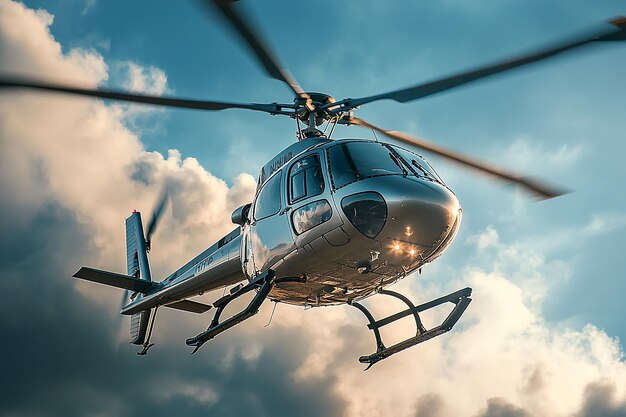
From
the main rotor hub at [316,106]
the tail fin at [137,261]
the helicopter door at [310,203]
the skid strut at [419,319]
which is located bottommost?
the skid strut at [419,319]

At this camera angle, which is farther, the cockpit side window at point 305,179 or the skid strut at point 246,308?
the skid strut at point 246,308

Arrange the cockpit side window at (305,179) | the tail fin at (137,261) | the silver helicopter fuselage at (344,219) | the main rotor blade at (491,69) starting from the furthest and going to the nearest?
the tail fin at (137,261) → the cockpit side window at (305,179) → the silver helicopter fuselage at (344,219) → the main rotor blade at (491,69)

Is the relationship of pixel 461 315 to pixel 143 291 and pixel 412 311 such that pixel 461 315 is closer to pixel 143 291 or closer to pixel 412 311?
pixel 412 311

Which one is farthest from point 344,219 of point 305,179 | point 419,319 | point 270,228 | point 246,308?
point 419,319

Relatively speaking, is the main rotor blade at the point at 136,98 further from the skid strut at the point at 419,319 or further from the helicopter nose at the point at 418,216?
the skid strut at the point at 419,319

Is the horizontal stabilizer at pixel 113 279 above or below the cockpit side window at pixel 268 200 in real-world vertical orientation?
above

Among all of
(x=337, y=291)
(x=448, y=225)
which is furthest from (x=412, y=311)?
(x=448, y=225)

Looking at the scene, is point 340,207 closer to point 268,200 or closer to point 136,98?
point 268,200

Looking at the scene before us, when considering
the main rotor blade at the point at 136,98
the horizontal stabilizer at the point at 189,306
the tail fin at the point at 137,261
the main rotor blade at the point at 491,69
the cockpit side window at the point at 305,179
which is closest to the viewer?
the main rotor blade at the point at 491,69

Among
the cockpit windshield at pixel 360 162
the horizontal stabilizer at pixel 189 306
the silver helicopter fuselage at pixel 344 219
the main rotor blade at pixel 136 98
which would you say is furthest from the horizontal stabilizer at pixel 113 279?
the cockpit windshield at pixel 360 162
